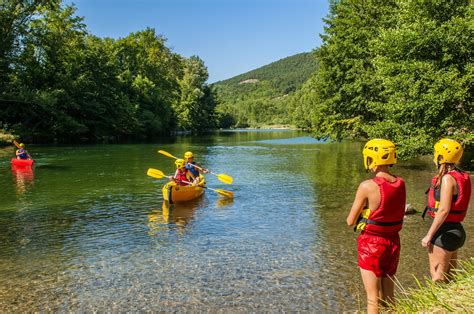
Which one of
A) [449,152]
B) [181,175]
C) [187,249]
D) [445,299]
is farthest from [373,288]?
[181,175]

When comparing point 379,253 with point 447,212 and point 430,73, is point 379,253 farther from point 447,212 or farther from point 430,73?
point 430,73

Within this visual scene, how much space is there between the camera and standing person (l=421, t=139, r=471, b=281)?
5.03 m

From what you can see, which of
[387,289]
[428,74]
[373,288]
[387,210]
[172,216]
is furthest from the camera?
[428,74]

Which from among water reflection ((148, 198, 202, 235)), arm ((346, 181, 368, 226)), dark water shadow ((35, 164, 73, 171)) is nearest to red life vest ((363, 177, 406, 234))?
arm ((346, 181, 368, 226))

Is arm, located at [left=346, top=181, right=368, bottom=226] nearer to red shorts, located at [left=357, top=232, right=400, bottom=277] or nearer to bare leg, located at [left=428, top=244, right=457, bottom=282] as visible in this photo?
red shorts, located at [left=357, top=232, right=400, bottom=277]

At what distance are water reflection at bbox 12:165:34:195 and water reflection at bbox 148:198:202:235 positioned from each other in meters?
7.36

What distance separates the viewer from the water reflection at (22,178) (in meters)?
19.1

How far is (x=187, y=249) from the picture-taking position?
992cm

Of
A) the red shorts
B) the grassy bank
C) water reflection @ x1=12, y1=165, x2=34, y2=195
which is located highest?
the red shorts

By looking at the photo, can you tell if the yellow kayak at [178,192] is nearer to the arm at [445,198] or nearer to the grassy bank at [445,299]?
the grassy bank at [445,299]

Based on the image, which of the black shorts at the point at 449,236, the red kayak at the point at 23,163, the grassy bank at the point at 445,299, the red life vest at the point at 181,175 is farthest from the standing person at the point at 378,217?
the red kayak at the point at 23,163

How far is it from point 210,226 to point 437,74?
12.1 metres

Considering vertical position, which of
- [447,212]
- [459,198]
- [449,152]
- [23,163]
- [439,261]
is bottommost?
[23,163]

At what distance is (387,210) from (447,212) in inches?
39.4
